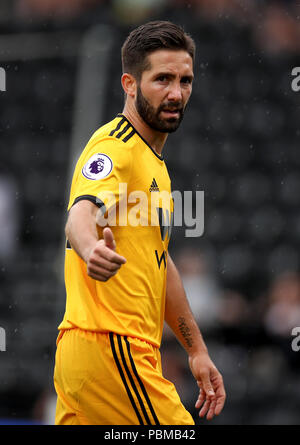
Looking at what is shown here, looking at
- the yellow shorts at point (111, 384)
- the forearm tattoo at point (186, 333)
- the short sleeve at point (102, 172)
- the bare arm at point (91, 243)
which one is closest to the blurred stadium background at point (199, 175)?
the forearm tattoo at point (186, 333)

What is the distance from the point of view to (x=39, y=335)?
9484mm

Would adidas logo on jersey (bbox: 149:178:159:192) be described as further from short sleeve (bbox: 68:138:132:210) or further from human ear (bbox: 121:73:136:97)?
human ear (bbox: 121:73:136:97)

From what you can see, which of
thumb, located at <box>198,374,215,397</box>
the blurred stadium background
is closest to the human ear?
thumb, located at <box>198,374,215,397</box>

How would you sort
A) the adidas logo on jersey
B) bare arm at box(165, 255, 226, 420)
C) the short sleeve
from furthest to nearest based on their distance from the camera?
1. bare arm at box(165, 255, 226, 420)
2. the adidas logo on jersey
3. the short sleeve

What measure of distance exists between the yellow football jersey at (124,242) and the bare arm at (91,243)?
0.14 meters

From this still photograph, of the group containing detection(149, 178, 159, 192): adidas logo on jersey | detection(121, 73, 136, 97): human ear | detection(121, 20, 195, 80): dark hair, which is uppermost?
detection(121, 20, 195, 80): dark hair

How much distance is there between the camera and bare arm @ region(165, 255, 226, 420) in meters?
3.90

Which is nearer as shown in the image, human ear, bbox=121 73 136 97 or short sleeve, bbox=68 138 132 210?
short sleeve, bbox=68 138 132 210

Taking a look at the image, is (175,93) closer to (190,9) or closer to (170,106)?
(170,106)

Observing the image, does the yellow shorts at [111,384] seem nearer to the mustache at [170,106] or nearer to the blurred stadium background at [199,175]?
the mustache at [170,106]

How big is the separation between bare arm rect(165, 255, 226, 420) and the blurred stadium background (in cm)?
430

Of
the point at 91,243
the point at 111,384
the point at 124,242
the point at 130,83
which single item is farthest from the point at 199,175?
the point at 91,243
